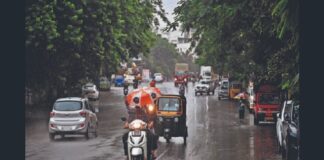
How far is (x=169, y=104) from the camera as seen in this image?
29453 millimetres

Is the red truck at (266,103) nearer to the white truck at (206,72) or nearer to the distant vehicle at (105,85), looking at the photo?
the distant vehicle at (105,85)

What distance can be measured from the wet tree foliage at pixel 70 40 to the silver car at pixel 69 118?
852 cm

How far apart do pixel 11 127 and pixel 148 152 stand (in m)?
8.42

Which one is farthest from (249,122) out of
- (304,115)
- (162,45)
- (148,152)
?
(162,45)

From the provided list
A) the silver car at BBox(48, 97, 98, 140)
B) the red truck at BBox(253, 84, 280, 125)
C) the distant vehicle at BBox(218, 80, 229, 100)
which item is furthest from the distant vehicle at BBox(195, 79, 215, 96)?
the silver car at BBox(48, 97, 98, 140)

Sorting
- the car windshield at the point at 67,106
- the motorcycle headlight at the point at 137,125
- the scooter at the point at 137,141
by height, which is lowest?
the scooter at the point at 137,141

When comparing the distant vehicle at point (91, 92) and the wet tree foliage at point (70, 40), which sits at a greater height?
the wet tree foliage at point (70, 40)

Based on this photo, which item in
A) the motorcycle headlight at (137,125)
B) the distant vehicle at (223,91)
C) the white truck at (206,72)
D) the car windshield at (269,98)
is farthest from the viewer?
the white truck at (206,72)

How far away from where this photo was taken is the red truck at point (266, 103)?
41.9 metres

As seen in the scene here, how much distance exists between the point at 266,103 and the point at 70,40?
11.2 meters

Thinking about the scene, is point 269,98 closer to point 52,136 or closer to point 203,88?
point 52,136

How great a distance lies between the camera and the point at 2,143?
1012cm

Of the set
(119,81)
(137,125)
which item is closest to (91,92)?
(119,81)

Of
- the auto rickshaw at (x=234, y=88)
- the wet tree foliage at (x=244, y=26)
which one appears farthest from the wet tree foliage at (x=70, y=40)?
the auto rickshaw at (x=234, y=88)
